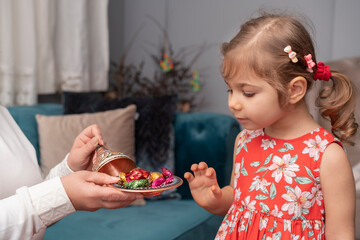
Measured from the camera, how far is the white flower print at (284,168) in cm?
111

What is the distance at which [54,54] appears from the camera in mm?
2752

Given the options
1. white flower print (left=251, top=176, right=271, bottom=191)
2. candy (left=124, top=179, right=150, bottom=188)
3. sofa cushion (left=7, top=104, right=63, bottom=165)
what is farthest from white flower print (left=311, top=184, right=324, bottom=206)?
sofa cushion (left=7, top=104, right=63, bottom=165)

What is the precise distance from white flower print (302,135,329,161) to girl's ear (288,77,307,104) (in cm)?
12

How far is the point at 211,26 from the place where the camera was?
336cm

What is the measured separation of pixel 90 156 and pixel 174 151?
0.94 metres

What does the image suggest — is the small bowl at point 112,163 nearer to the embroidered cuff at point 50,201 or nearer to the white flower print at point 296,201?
the embroidered cuff at point 50,201

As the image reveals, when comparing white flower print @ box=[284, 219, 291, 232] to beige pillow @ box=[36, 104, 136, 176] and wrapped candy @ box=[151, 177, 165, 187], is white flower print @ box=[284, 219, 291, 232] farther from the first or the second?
beige pillow @ box=[36, 104, 136, 176]

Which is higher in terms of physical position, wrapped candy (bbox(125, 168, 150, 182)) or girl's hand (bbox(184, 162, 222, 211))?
wrapped candy (bbox(125, 168, 150, 182))

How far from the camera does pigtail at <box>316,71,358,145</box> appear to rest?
1146mm

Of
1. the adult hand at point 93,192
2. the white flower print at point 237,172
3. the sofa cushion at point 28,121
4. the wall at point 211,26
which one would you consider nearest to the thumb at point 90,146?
the adult hand at point 93,192

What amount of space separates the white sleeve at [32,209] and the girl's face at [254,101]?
1.61ft

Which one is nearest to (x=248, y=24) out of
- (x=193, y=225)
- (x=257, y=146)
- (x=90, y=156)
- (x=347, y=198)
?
(x=257, y=146)

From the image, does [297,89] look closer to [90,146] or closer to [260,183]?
[260,183]

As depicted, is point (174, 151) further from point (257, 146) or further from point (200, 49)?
point (200, 49)
